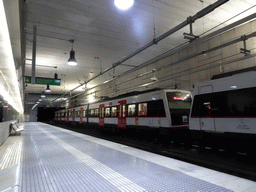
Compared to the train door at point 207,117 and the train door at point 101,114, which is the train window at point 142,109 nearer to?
the train door at point 207,117

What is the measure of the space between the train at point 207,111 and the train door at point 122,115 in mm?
62

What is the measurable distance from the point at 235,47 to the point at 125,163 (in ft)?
29.2

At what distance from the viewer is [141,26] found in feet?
26.2

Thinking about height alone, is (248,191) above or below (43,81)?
below

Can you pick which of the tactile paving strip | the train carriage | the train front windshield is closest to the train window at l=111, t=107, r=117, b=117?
the train front windshield

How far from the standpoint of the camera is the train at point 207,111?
5.18m

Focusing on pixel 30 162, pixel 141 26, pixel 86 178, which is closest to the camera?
pixel 86 178

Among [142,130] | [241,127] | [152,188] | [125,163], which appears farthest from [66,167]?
[142,130]

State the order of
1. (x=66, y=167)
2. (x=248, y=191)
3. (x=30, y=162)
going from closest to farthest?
(x=248, y=191) < (x=66, y=167) < (x=30, y=162)

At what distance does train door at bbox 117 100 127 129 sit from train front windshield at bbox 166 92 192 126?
3488mm

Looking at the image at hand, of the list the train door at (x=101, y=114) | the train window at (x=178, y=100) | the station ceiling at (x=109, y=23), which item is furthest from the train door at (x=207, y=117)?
the train door at (x=101, y=114)

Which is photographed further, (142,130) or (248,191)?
(142,130)

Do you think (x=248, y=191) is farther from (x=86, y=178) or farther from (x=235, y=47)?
(x=235, y=47)

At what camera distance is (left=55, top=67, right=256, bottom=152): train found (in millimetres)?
5184
